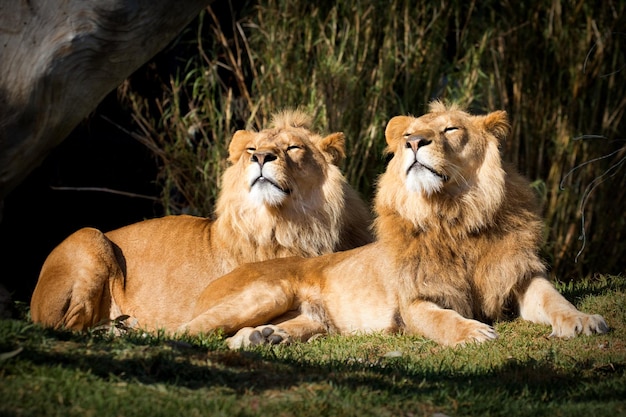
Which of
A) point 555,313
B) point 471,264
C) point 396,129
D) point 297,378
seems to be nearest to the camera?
point 297,378

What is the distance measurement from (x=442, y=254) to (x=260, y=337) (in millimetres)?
1185

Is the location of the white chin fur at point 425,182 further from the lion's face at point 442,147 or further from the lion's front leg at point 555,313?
the lion's front leg at point 555,313

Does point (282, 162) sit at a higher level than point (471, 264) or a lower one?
higher

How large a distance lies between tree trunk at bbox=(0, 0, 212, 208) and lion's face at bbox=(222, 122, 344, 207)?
2.01 meters

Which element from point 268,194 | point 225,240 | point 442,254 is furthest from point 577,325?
point 225,240

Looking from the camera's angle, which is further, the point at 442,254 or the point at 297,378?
the point at 442,254

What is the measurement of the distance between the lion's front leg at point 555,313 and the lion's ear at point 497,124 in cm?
92

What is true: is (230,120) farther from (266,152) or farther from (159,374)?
(159,374)

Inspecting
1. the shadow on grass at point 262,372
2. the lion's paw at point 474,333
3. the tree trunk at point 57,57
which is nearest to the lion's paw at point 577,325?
the lion's paw at point 474,333

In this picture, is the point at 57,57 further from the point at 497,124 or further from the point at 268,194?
the point at 497,124

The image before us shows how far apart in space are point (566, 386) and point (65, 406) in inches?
87.7

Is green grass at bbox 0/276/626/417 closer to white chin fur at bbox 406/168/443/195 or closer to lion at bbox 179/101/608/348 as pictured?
lion at bbox 179/101/608/348

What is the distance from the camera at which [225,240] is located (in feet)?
23.2

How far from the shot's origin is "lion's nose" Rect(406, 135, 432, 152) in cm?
572
